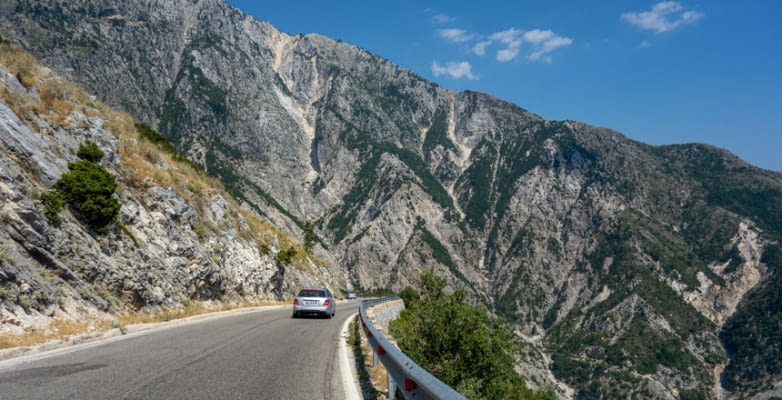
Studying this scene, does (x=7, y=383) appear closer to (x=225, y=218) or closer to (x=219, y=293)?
(x=219, y=293)

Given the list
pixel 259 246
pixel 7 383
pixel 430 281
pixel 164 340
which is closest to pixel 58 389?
pixel 7 383

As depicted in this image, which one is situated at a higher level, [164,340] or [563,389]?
[164,340]

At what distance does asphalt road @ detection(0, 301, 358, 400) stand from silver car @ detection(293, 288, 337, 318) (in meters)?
10.2

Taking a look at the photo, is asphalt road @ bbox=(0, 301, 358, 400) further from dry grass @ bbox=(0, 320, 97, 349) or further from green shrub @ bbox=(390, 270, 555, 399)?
green shrub @ bbox=(390, 270, 555, 399)

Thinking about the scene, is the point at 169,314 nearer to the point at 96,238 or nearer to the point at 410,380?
the point at 96,238

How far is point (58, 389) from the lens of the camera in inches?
243

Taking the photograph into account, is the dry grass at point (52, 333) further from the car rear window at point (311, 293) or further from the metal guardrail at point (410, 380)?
the car rear window at point (311, 293)

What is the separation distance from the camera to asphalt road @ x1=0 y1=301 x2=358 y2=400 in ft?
20.7

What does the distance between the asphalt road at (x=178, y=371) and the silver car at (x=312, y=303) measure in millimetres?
10163

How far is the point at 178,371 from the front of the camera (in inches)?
308

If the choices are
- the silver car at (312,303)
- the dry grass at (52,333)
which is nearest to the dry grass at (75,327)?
the dry grass at (52,333)

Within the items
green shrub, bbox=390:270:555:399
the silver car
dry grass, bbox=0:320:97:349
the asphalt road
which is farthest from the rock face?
green shrub, bbox=390:270:555:399

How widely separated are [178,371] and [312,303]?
15.6 metres

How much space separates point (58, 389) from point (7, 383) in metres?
0.96
